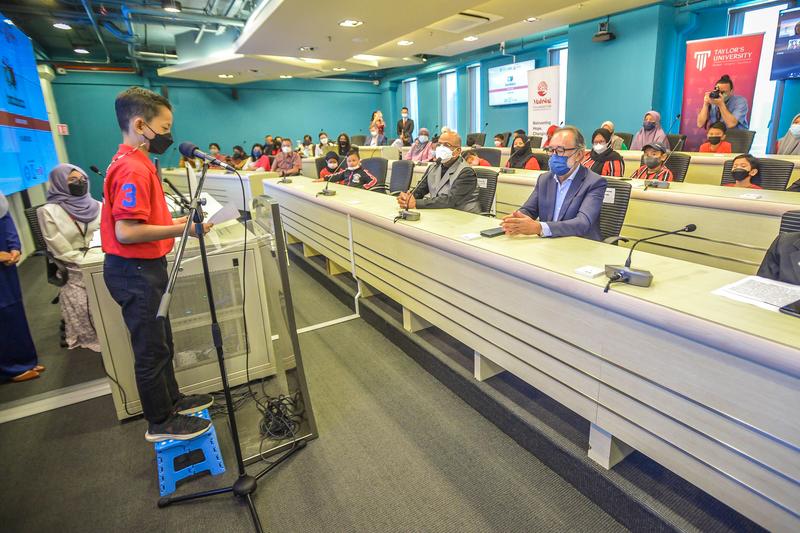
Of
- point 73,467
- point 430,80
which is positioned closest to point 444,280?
point 73,467

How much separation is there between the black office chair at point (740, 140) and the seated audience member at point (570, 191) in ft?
12.1

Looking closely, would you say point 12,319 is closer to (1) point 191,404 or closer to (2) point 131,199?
(1) point 191,404

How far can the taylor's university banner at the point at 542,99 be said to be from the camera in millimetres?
8398

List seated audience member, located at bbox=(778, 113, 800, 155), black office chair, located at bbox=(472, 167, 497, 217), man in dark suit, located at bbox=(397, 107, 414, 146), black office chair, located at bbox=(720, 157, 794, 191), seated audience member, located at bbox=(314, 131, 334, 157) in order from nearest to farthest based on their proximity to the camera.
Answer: black office chair, located at bbox=(720, 157, 794, 191)
black office chair, located at bbox=(472, 167, 497, 217)
seated audience member, located at bbox=(778, 113, 800, 155)
seated audience member, located at bbox=(314, 131, 334, 157)
man in dark suit, located at bbox=(397, 107, 414, 146)

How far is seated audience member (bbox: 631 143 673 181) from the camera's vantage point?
11.9 ft

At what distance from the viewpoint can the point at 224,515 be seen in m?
1.63

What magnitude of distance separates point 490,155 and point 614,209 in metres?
3.15

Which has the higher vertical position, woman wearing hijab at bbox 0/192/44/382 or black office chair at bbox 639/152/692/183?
black office chair at bbox 639/152/692/183

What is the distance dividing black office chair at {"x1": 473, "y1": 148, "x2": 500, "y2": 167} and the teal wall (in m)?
9.43

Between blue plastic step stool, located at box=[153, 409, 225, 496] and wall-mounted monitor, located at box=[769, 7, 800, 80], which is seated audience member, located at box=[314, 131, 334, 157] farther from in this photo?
blue plastic step stool, located at box=[153, 409, 225, 496]

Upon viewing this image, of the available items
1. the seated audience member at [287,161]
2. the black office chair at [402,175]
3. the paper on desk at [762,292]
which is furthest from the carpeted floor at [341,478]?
the seated audience member at [287,161]

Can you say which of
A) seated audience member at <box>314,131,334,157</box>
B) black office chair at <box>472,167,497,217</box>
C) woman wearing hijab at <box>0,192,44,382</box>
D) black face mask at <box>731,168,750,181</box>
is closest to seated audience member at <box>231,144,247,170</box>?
seated audience member at <box>314,131,334,157</box>

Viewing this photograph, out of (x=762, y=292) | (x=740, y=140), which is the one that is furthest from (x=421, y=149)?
(x=762, y=292)

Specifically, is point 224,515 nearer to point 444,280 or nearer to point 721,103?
point 444,280
